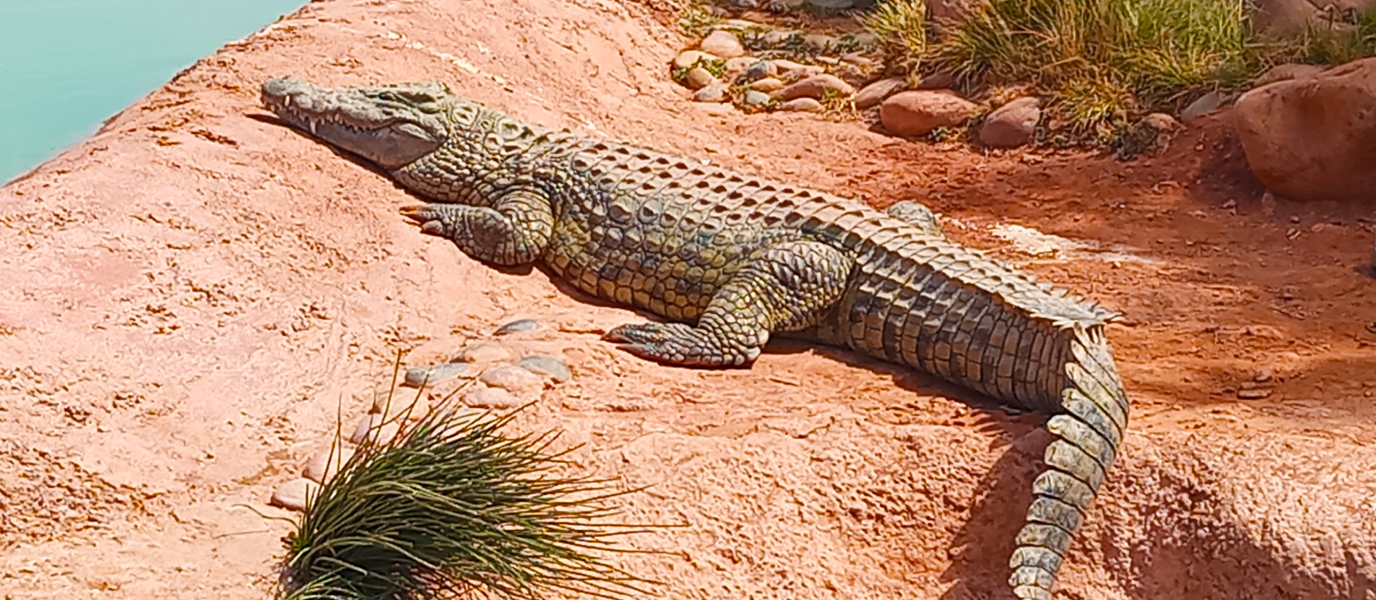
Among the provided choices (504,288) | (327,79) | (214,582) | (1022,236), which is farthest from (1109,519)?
(327,79)

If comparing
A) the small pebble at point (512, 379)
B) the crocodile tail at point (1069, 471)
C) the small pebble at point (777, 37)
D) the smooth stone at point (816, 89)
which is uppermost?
the small pebble at point (777, 37)

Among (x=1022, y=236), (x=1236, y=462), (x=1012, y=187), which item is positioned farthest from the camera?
(x=1012, y=187)

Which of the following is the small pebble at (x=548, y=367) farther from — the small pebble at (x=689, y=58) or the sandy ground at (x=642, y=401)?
the small pebble at (x=689, y=58)

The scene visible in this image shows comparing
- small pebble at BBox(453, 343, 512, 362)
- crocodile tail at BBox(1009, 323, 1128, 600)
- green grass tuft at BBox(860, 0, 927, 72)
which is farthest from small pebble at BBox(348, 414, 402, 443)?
green grass tuft at BBox(860, 0, 927, 72)

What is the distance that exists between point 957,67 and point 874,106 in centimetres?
61

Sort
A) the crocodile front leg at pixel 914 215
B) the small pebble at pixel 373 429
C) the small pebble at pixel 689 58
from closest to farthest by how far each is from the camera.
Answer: the small pebble at pixel 373 429
the crocodile front leg at pixel 914 215
the small pebble at pixel 689 58

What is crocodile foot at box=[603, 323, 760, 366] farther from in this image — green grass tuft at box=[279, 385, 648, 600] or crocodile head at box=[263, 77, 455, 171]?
crocodile head at box=[263, 77, 455, 171]

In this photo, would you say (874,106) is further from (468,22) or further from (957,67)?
(468,22)

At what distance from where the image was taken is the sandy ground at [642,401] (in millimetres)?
3598

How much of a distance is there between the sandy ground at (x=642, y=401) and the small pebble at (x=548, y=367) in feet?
0.21

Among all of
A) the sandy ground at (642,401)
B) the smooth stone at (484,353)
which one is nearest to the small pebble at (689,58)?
the sandy ground at (642,401)

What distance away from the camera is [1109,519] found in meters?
3.75

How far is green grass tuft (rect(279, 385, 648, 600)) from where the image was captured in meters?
3.31

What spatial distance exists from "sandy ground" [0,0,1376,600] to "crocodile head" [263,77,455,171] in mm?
141
